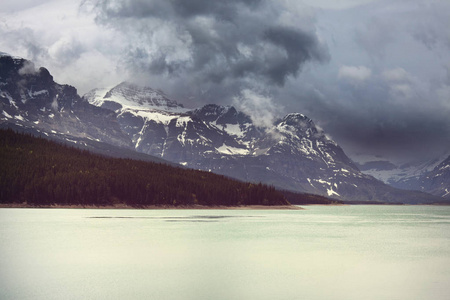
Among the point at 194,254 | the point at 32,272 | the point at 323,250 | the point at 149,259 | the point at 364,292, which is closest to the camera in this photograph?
the point at 364,292

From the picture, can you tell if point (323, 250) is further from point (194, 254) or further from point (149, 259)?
point (149, 259)

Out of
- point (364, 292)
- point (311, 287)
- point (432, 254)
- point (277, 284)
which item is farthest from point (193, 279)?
point (432, 254)

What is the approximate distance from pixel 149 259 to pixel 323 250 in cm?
2566

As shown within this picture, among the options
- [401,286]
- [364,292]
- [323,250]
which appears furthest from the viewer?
[323,250]

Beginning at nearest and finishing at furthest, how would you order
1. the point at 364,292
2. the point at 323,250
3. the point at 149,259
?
the point at 364,292 < the point at 149,259 < the point at 323,250

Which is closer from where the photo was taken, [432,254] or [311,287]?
[311,287]

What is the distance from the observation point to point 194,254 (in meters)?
68.0

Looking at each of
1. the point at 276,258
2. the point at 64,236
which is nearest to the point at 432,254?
the point at 276,258

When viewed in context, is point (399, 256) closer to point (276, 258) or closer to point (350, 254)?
point (350, 254)

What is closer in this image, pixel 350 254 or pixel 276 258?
pixel 276 258

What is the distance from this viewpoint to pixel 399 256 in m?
69.9

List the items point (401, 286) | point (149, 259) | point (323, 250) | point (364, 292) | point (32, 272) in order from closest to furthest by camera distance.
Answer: point (364, 292), point (401, 286), point (32, 272), point (149, 259), point (323, 250)

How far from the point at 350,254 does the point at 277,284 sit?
2596 centimetres

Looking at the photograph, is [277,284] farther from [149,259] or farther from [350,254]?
[350,254]
